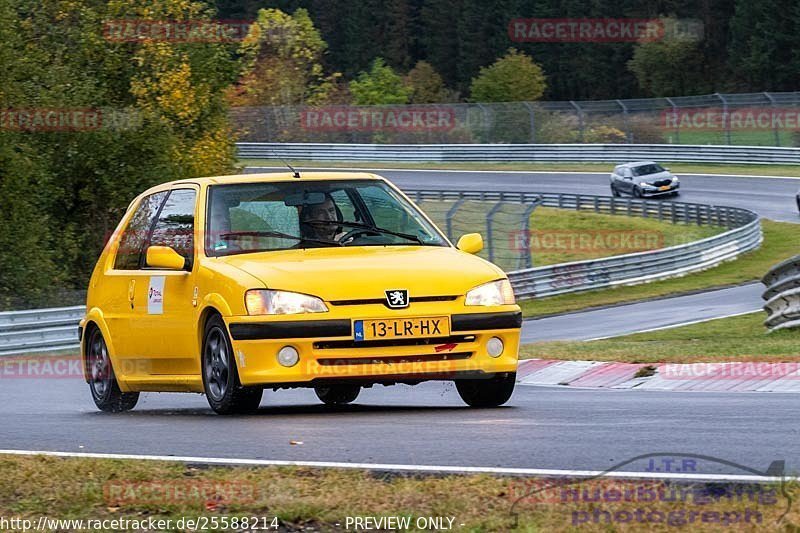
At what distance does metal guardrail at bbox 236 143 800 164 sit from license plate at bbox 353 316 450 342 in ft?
168

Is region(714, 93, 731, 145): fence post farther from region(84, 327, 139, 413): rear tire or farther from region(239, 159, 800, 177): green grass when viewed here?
region(84, 327, 139, 413): rear tire

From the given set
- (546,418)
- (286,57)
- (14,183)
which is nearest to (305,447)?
(546,418)

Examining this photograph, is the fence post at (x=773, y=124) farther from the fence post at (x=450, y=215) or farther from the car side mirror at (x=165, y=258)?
the car side mirror at (x=165, y=258)

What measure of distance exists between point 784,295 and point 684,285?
54.0 feet

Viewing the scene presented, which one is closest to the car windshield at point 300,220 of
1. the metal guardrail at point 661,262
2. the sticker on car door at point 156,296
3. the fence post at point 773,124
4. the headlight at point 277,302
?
the sticker on car door at point 156,296

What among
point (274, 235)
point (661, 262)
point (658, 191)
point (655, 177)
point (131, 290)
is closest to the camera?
point (274, 235)

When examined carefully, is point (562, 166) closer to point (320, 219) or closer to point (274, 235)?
point (320, 219)

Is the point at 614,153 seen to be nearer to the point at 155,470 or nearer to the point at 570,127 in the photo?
the point at 570,127

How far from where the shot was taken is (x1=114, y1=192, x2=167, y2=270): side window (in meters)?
10.3

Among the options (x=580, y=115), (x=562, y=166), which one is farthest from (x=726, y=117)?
(x=562, y=166)

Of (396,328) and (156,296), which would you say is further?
(156,296)

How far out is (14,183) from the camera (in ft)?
110

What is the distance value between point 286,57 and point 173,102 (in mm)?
50055

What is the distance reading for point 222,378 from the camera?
892cm
